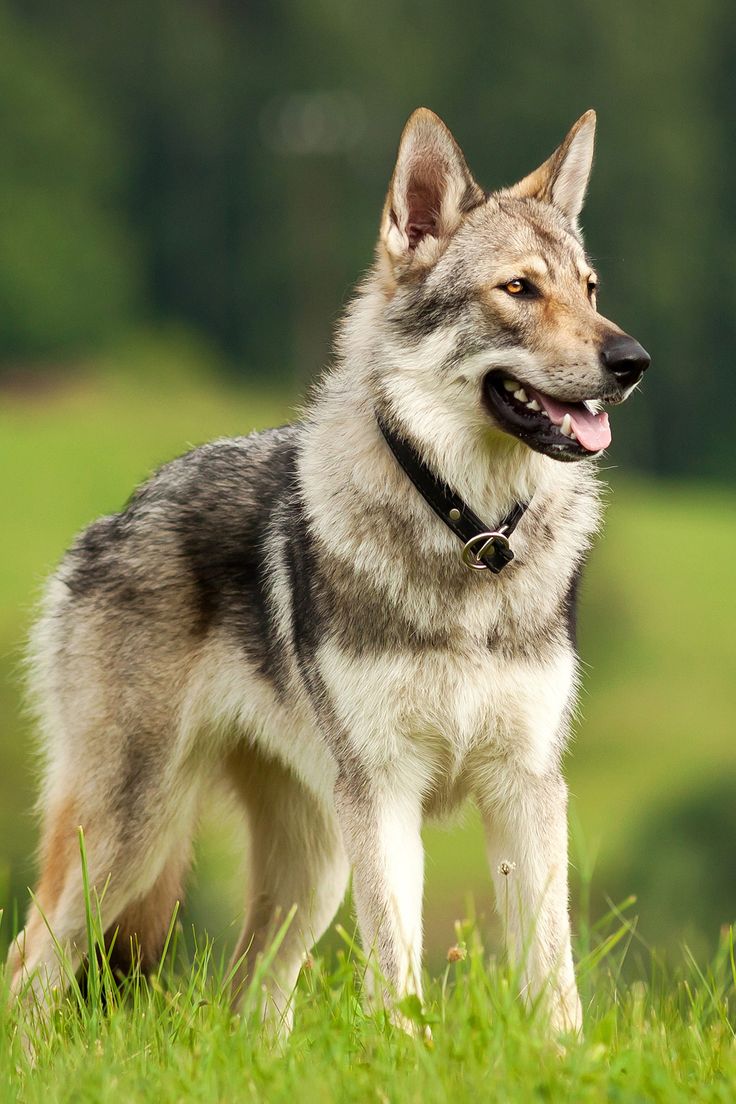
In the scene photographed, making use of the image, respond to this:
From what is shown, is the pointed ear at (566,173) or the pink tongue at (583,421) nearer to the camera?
the pink tongue at (583,421)

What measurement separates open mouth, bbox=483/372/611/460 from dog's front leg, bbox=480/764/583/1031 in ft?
2.87

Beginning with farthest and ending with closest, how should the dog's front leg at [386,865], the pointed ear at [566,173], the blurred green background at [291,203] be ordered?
the blurred green background at [291,203], the pointed ear at [566,173], the dog's front leg at [386,865]

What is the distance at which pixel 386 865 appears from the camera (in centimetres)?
412

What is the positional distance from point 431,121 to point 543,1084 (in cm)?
249

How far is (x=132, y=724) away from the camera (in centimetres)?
497

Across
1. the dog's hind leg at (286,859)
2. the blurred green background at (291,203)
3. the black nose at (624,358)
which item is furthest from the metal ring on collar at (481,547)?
the blurred green background at (291,203)

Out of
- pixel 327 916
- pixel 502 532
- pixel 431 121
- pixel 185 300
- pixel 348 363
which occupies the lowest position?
pixel 185 300

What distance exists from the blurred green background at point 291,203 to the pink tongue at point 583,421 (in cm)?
2758

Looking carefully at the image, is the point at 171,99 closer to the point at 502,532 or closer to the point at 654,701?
the point at 654,701

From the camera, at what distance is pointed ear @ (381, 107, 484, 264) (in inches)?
168

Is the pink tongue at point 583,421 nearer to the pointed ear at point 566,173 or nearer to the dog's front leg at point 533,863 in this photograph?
the pointed ear at point 566,173

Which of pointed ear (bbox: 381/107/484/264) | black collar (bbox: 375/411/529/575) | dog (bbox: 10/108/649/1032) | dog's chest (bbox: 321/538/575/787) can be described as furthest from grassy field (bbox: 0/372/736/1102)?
pointed ear (bbox: 381/107/484/264)

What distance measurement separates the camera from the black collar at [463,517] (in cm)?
Result: 423

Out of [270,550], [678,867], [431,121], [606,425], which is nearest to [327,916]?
[270,550]
